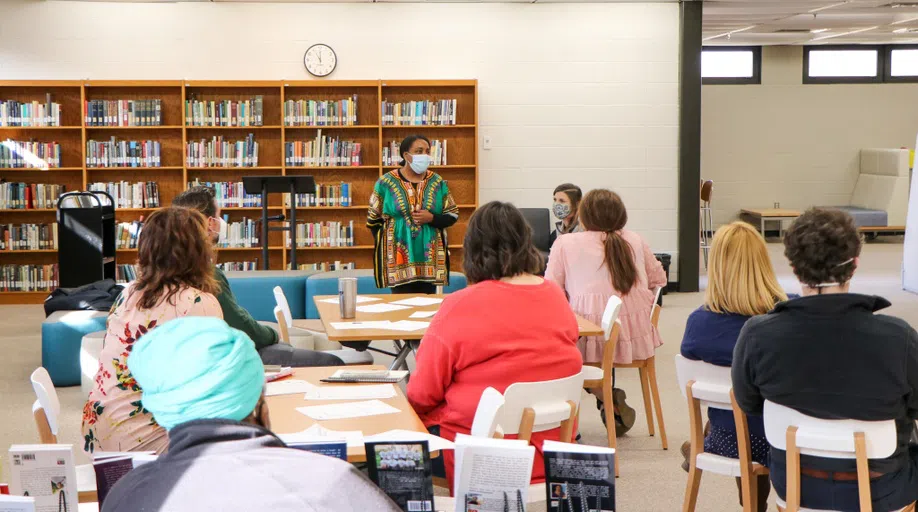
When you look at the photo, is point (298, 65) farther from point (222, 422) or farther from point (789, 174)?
point (789, 174)

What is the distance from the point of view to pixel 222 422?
1527mm

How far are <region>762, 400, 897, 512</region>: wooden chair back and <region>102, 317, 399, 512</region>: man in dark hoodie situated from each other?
5.28 feet

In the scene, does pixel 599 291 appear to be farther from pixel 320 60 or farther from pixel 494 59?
pixel 320 60

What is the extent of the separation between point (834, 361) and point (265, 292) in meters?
5.30

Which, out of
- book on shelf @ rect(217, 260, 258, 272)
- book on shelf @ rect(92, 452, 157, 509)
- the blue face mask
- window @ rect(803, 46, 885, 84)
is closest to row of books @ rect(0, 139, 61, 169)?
book on shelf @ rect(217, 260, 258, 272)

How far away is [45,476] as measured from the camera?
6.34 feet

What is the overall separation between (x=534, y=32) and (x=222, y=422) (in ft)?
29.0

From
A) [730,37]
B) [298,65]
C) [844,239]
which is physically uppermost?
[730,37]

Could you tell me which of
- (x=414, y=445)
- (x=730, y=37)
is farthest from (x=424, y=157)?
(x=730, y=37)

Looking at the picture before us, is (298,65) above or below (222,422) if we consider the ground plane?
above

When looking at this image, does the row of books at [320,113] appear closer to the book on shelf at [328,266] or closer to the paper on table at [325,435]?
the book on shelf at [328,266]

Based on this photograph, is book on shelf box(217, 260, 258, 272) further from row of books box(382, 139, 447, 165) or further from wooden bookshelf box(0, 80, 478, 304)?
row of books box(382, 139, 447, 165)

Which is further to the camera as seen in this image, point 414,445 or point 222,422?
point 414,445

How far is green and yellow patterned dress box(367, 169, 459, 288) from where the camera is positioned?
6523 millimetres
